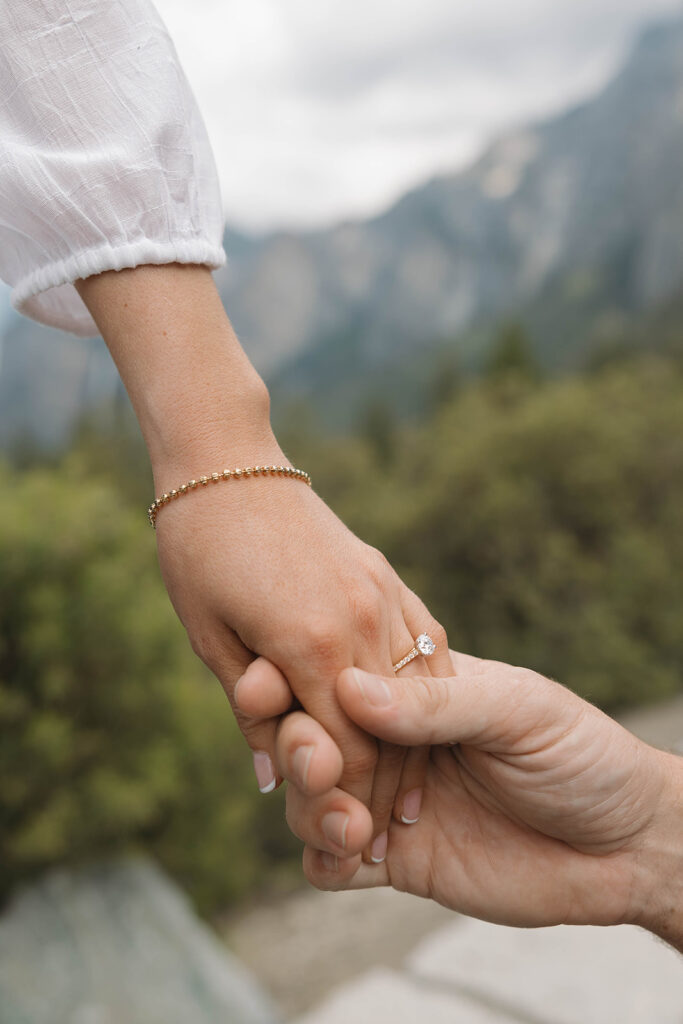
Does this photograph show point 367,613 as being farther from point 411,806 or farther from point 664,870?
point 664,870

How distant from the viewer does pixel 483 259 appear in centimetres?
9069

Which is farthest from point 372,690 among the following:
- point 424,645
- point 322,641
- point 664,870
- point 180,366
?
point 664,870

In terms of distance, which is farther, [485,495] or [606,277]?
[606,277]

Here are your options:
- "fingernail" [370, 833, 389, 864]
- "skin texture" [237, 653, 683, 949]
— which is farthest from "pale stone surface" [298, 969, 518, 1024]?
"fingernail" [370, 833, 389, 864]

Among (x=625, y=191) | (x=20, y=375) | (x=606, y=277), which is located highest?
(x=625, y=191)

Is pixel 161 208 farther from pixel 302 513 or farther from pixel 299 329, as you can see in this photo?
pixel 299 329

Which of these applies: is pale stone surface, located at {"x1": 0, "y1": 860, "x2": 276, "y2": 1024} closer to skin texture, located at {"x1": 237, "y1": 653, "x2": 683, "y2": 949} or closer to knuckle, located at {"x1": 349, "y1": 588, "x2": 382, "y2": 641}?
skin texture, located at {"x1": 237, "y1": 653, "x2": 683, "y2": 949}

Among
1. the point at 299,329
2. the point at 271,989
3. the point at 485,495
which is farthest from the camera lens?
the point at 299,329

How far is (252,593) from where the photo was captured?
3.83 feet

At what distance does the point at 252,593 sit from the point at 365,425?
2366cm

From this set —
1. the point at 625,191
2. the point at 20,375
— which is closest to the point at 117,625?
the point at 625,191

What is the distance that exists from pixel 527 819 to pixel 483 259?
311 ft

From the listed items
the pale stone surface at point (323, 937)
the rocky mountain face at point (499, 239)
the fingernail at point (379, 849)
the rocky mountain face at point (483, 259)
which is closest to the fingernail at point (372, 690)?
the fingernail at point (379, 849)

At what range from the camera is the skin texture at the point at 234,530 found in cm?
118
